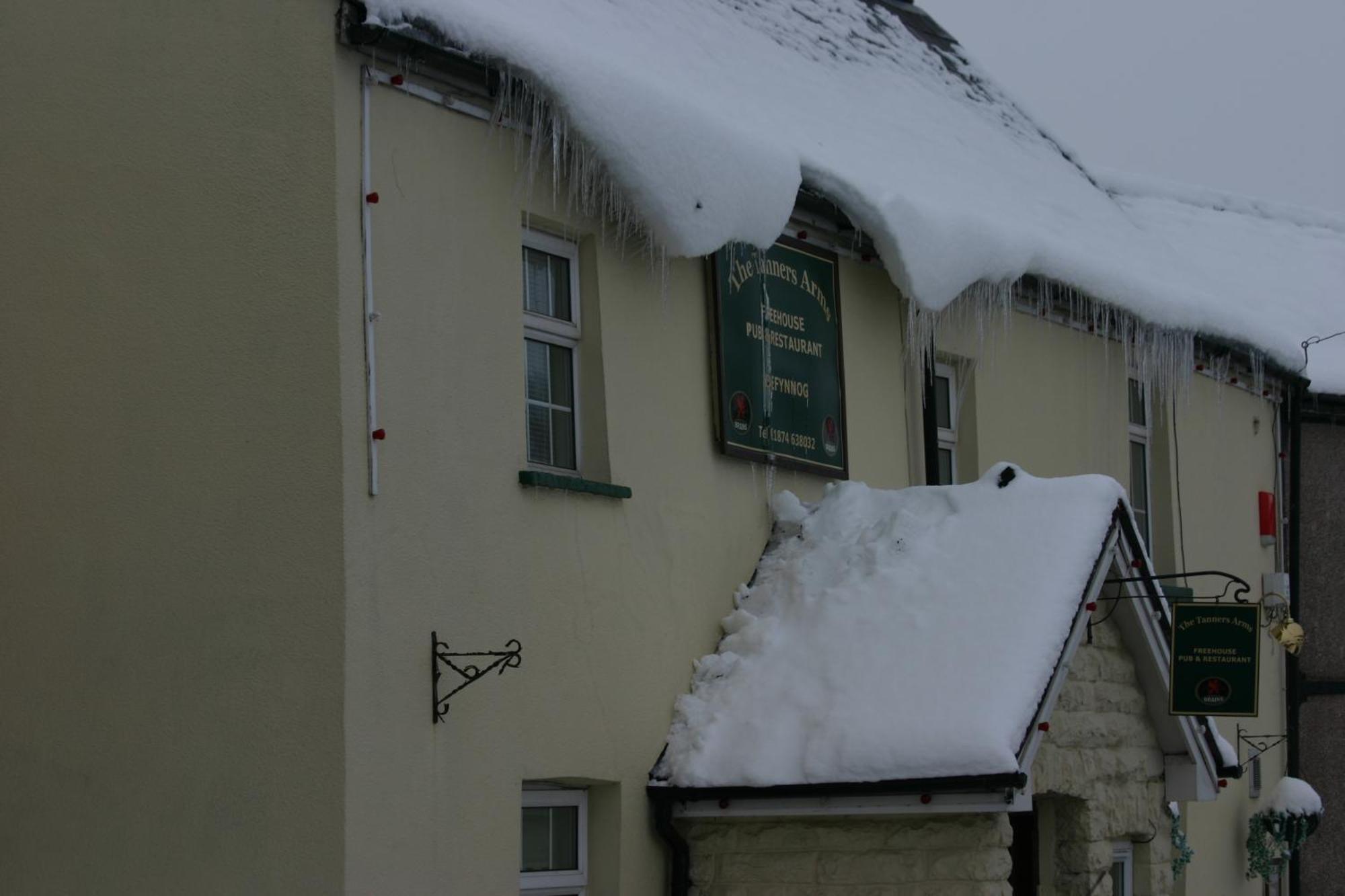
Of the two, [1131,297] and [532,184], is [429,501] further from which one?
[1131,297]

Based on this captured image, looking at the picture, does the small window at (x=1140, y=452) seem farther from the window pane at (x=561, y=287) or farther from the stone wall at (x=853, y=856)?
the window pane at (x=561, y=287)

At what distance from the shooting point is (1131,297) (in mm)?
14992

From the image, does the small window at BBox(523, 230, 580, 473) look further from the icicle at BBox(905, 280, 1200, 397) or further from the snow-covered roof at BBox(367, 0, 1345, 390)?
the icicle at BBox(905, 280, 1200, 397)

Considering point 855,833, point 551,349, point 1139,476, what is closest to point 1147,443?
point 1139,476

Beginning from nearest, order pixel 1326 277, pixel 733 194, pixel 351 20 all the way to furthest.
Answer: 1. pixel 351 20
2. pixel 733 194
3. pixel 1326 277

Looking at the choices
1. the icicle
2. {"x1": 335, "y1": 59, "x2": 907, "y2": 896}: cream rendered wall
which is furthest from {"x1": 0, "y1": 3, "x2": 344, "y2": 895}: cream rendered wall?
the icicle

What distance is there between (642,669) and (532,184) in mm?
2505

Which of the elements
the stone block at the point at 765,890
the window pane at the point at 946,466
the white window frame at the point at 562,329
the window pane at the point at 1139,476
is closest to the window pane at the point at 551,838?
the stone block at the point at 765,890

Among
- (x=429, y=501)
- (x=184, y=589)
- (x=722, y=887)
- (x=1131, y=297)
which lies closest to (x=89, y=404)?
(x=184, y=589)

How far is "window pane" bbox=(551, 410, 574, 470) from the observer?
1090 centimetres

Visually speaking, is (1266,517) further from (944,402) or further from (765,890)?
(765,890)

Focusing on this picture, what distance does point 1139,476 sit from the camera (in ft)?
53.2

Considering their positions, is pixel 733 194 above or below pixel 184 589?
above

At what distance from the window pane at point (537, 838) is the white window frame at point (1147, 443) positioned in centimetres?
688
